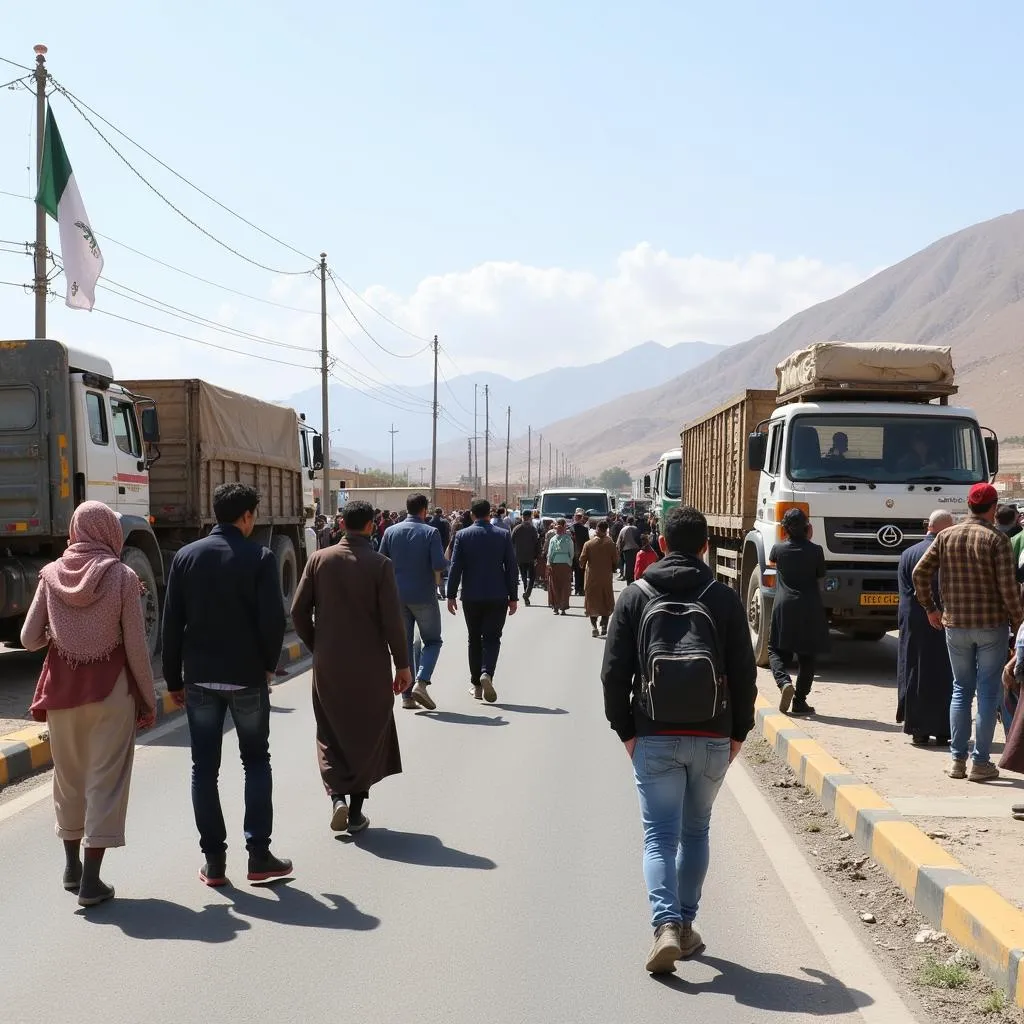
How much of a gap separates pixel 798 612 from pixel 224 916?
626cm

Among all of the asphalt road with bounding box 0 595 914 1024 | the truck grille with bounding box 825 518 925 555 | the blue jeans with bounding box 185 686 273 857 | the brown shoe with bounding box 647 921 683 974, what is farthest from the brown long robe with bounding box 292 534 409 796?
the truck grille with bounding box 825 518 925 555

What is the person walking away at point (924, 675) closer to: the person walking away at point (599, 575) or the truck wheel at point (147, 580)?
the truck wheel at point (147, 580)

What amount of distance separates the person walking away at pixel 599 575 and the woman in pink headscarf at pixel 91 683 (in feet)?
39.8

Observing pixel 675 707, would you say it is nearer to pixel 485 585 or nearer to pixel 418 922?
pixel 418 922

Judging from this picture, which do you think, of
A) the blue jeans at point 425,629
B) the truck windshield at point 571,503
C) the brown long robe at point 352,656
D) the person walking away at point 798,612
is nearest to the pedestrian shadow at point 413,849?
the brown long robe at point 352,656

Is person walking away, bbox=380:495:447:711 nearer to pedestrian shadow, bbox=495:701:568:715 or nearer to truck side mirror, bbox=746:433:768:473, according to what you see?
pedestrian shadow, bbox=495:701:568:715

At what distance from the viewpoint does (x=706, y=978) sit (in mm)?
4395

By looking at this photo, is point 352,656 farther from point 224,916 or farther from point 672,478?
point 672,478

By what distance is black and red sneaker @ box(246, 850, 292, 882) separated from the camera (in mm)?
5488

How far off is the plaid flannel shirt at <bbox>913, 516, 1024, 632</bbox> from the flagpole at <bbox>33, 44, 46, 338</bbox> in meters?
13.7

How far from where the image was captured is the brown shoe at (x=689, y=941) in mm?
4527

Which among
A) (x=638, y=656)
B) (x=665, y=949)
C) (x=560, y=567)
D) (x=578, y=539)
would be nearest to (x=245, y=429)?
(x=560, y=567)

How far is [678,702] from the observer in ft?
14.2

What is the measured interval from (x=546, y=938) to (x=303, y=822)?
7.43ft
